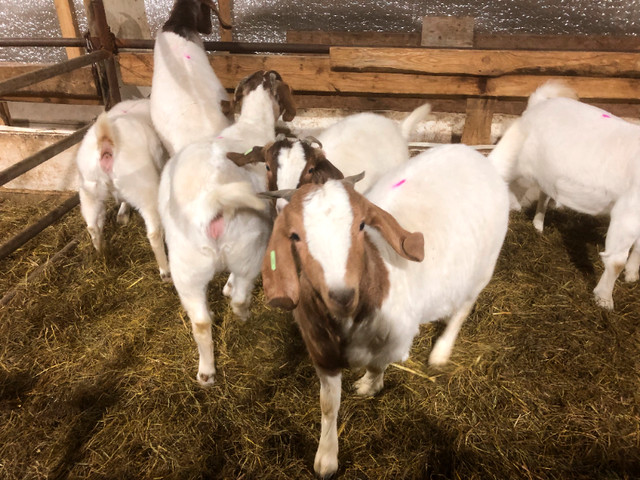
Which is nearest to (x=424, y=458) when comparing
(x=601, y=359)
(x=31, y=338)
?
(x=601, y=359)

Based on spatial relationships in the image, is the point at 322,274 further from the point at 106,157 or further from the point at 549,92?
the point at 549,92

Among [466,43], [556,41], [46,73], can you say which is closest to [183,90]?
[46,73]

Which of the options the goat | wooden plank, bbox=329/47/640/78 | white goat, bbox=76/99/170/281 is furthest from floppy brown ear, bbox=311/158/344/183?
wooden plank, bbox=329/47/640/78

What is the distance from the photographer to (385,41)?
615 cm

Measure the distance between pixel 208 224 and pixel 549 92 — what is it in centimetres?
371

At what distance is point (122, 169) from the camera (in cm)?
314

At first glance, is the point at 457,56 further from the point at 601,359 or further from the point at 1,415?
the point at 1,415

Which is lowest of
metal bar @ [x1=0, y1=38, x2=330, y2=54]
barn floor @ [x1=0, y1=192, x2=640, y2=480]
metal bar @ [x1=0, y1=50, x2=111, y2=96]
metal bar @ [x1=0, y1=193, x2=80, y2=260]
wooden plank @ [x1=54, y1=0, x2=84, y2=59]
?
barn floor @ [x1=0, y1=192, x2=640, y2=480]

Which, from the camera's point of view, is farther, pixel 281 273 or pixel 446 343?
pixel 446 343

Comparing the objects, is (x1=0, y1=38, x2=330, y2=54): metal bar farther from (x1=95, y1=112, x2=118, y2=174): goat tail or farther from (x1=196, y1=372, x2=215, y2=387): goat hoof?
(x1=196, y1=372, x2=215, y2=387): goat hoof

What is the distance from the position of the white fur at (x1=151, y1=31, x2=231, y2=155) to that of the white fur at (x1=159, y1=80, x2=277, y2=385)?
800 mm

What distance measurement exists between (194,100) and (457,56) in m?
2.70

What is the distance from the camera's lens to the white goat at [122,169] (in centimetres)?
312

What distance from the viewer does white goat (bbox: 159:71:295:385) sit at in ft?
7.43
